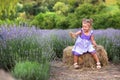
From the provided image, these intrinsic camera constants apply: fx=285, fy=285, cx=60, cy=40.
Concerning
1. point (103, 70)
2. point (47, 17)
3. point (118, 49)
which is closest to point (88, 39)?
point (103, 70)

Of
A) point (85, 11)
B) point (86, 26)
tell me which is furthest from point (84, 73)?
point (85, 11)

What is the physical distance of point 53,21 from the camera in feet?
58.9

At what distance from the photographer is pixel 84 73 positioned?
5.95m

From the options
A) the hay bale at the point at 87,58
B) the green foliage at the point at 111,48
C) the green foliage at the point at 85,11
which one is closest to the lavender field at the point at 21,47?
the hay bale at the point at 87,58

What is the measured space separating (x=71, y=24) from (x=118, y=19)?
291 centimetres

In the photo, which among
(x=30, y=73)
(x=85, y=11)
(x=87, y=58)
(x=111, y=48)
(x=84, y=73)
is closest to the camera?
(x=30, y=73)

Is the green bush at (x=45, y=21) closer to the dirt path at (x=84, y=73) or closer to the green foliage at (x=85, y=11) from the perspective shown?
the green foliage at (x=85, y=11)

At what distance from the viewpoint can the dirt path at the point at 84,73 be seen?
5.40 meters

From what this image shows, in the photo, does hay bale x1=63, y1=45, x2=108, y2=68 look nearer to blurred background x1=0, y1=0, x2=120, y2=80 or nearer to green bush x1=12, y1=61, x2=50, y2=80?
blurred background x1=0, y1=0, x2=120, y2=80

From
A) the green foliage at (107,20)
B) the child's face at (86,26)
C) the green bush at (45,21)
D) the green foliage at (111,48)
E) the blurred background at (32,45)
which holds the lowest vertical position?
the green bush at (45,21)

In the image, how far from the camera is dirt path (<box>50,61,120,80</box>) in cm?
540

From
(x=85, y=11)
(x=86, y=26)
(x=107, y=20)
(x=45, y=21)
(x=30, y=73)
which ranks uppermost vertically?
(x=86, y=26)

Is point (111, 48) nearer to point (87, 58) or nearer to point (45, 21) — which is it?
point (87, 58)

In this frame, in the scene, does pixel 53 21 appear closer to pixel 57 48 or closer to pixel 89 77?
pixel 57 48
